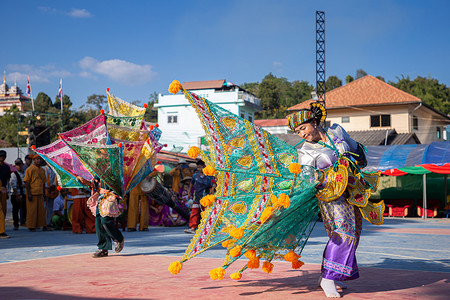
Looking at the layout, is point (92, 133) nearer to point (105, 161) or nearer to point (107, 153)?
point (107, 153)

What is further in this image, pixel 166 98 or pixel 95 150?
pixel 166 98

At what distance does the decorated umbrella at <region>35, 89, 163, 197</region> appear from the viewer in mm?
8578

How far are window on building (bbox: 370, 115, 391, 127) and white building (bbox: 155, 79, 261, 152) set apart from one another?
1527 centimetres

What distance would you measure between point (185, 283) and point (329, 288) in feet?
5.17

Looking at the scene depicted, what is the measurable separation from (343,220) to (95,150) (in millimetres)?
5137

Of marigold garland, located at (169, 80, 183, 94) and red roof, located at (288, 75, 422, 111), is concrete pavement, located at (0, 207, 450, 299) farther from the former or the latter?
red roof, located at (288, 75, 422, 111)

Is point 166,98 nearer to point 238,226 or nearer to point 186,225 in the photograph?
point 186,225

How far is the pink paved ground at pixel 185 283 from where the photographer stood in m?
4.87

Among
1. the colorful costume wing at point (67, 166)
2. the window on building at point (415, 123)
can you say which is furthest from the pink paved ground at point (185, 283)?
the window on building at point (415, 123)

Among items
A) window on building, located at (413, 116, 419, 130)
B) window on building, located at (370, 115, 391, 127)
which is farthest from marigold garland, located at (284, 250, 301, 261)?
window on building, located at (413, 116, 419, 130)

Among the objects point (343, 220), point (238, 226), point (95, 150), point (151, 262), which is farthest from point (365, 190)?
point (95, 150)

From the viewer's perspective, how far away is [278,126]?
52781 millimetres

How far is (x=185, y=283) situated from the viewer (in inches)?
217

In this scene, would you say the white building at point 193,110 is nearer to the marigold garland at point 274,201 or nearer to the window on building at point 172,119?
the window on building at point 172,119
